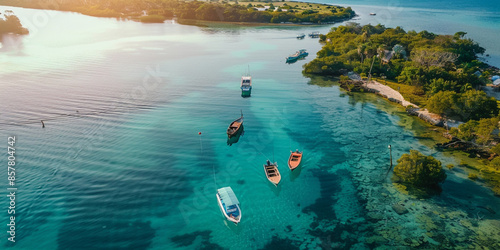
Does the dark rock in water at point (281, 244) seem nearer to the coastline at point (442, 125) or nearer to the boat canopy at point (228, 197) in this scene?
the boat canopy at point (228, 197)

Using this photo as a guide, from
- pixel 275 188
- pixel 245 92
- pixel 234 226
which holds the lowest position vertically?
pixel 234 226

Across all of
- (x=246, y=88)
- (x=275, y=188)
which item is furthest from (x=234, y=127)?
(x=246, y=88)

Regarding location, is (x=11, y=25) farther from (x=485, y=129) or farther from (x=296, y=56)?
(x=485, y=129)

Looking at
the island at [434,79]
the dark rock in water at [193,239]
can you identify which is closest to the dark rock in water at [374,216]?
the island at [434,79]

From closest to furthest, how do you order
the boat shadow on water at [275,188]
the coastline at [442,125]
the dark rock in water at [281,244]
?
the dark rock in water at [281,244]
the boat shadow on water at [275,188]
the coastline at [442,125]

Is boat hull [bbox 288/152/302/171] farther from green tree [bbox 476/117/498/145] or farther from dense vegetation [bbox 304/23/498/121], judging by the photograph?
dense vegetation [bbox 304/23/498/121]
